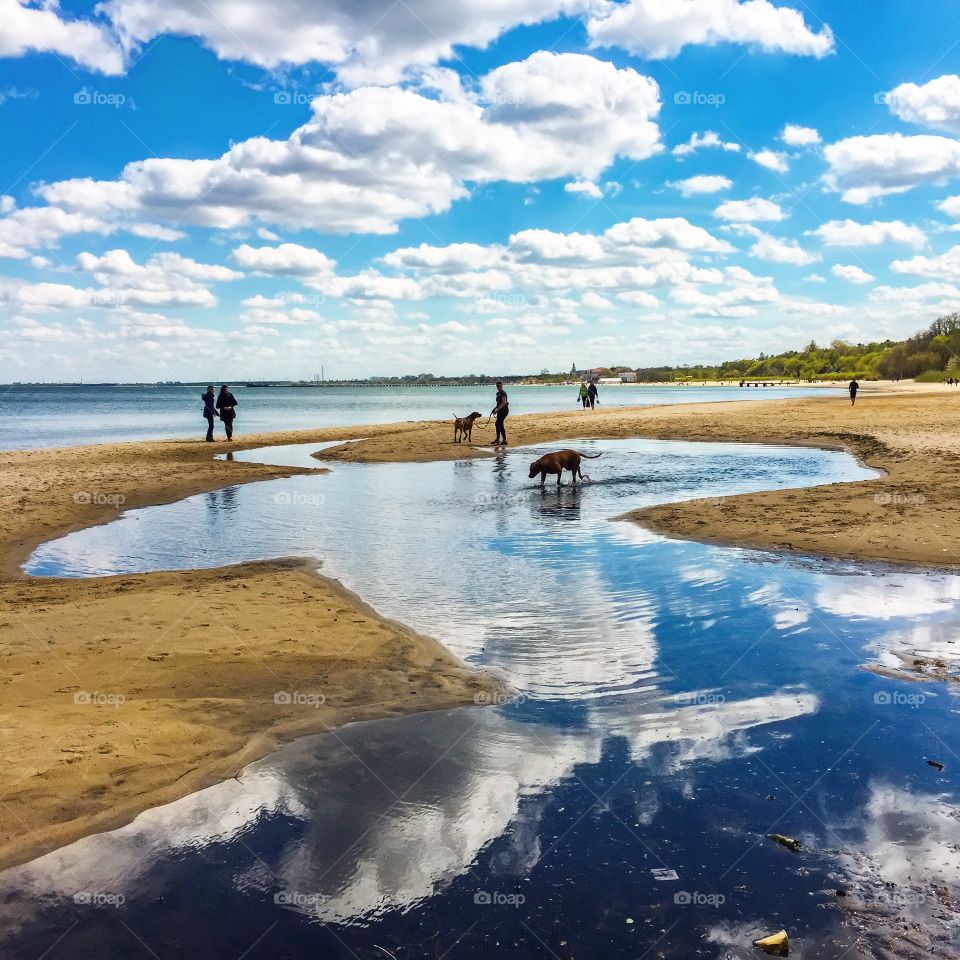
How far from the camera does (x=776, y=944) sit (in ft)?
12.5

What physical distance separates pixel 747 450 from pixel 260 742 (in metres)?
29.5

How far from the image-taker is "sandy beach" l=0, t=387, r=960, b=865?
5.52 meters

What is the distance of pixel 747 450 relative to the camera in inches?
1270

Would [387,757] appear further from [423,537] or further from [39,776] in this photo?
[423,537]

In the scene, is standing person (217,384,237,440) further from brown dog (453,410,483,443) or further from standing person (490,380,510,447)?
standing person (490,380,510,447)

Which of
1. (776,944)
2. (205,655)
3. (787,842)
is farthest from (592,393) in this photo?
(776,944)

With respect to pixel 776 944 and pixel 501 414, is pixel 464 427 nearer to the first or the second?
pixel 501 414

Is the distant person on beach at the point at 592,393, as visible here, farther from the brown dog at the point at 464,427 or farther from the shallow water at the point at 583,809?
the shallow water at the point at 583,809

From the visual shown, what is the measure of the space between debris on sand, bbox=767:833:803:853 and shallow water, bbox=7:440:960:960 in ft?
0.17

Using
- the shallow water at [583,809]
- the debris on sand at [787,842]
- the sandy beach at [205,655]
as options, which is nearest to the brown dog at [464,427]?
the sandy beach at [205,655]

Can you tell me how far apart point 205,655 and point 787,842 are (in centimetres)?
577

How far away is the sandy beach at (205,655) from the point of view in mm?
5520

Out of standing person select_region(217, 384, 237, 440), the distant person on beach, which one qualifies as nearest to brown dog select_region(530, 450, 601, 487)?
standing person select_region(217, 384, 237, 440)

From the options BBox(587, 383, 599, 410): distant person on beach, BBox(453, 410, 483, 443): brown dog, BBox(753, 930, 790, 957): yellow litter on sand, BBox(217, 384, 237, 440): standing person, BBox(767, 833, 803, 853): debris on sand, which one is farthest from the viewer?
BBox(587, 383, 599, 410): distant person on beach
